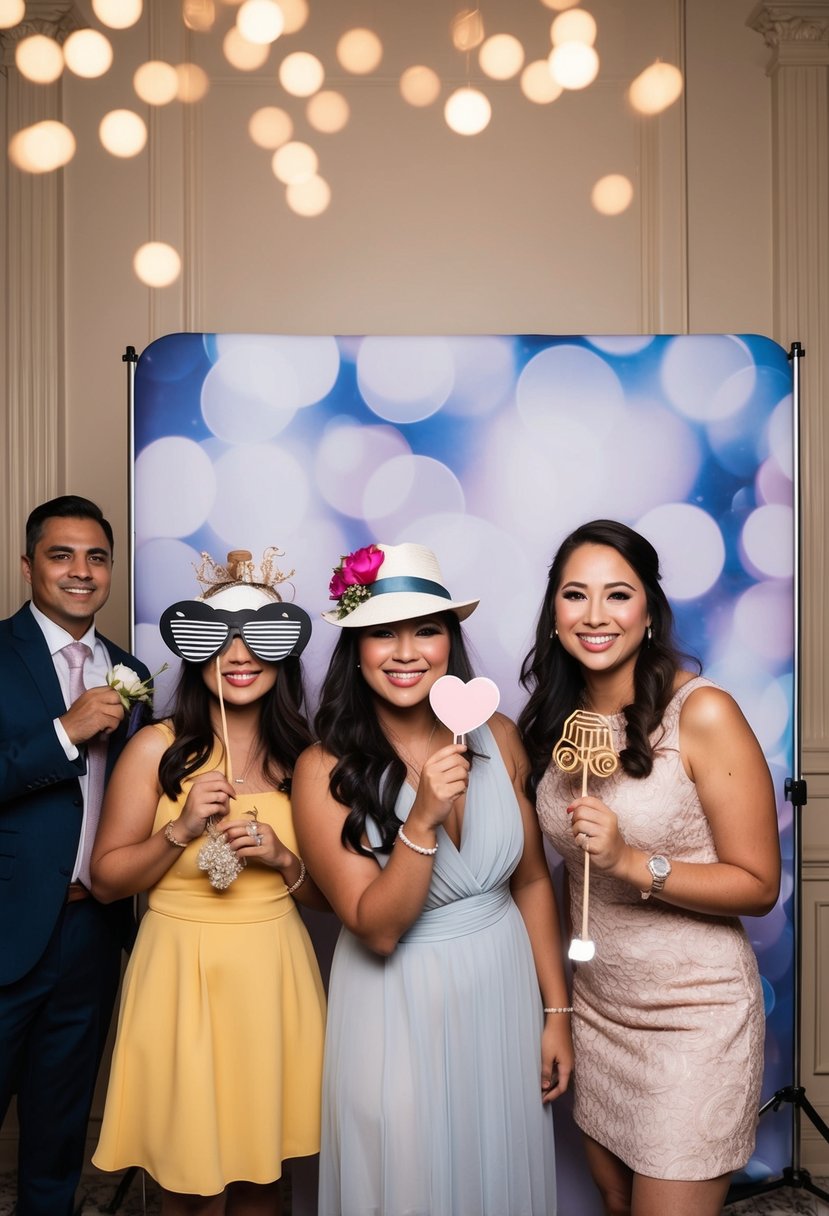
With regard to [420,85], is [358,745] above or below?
below

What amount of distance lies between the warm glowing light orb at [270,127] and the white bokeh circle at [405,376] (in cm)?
115

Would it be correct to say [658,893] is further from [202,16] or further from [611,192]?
[202,16]

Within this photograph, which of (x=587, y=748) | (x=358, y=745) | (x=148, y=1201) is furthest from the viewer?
(x=148, y=1201)

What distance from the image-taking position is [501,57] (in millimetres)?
3518

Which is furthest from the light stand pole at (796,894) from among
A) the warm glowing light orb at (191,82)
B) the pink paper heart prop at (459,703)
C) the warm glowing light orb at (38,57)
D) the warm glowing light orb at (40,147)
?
the warm glowing light orb at (38,57)

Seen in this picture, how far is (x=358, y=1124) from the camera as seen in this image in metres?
1.89

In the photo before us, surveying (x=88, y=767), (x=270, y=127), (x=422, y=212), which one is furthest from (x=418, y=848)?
(x=270, y=127)

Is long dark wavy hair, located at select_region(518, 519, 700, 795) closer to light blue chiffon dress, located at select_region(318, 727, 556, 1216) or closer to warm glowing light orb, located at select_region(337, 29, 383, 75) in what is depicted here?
light blue chiffon dress, located at select_region(318, 727, 556, 1216)

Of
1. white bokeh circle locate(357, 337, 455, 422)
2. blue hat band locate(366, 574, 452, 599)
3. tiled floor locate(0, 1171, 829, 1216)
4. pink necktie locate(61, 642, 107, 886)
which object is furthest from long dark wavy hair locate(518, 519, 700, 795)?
tiled floor locate(0, 1171, 829, 1216)

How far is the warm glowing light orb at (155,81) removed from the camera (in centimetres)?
348

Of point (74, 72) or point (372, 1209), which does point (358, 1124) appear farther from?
point (74, 72)

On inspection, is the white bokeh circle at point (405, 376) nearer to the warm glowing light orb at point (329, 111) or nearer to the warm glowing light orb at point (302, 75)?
the warm glowing light orb at point (329, 111)

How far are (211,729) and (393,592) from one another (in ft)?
1.71

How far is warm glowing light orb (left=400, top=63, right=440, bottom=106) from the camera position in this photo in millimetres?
3512
